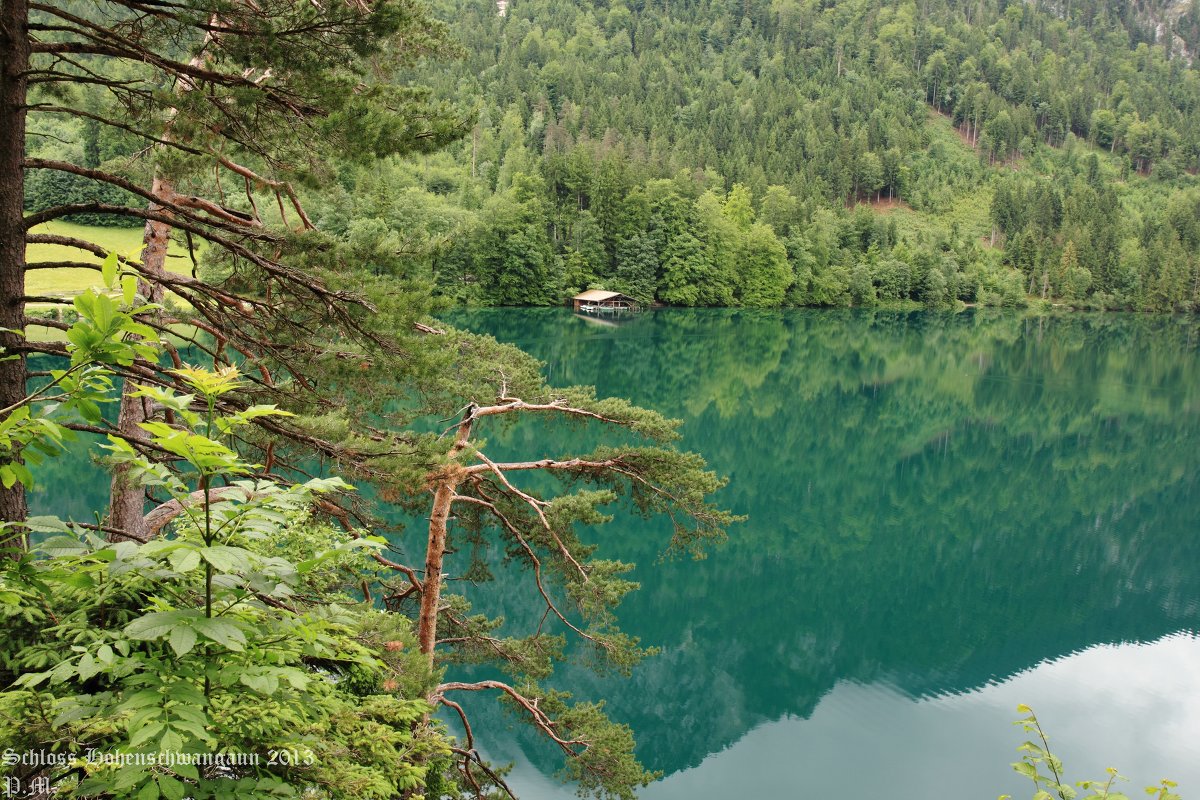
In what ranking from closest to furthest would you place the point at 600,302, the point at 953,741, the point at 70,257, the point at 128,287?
the point at 128,287 → the point at 953,741 → the point at 70,257 → the point at 600,302

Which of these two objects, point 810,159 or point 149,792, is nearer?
point 149,792

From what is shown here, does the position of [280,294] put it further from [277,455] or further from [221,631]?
[221,631]

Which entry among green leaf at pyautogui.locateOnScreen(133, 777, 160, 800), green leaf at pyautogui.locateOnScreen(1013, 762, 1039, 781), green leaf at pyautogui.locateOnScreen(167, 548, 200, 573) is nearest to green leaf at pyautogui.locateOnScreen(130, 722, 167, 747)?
green leaf at pyautogui.locateOnScreen(133, 777, 160, 800)

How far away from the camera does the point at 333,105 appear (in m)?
4.91

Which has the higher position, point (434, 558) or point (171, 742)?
point (171, 742)

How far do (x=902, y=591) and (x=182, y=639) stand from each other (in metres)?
19.4

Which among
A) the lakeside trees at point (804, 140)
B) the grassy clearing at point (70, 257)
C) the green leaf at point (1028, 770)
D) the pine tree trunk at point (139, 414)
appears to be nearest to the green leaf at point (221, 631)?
the green leaf at point (1028, 770)

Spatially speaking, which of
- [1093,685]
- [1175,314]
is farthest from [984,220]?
[1093,685]

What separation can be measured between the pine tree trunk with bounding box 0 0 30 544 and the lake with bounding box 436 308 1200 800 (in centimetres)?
942

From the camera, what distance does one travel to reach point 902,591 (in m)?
19.3

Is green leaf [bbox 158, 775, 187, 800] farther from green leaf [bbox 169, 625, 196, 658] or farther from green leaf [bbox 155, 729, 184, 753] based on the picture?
green leaf [bbox 169, 625, 196, 658]

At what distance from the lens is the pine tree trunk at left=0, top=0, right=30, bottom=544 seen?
4.15m

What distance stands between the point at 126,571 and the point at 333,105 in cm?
340

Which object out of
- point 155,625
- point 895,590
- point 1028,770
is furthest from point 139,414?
point 895,590
